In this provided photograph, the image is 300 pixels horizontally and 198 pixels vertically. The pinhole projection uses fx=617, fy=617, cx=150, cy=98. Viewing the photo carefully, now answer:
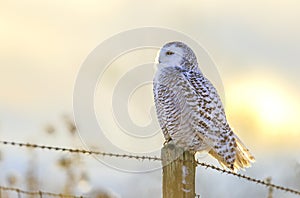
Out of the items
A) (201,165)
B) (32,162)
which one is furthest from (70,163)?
(201,165)

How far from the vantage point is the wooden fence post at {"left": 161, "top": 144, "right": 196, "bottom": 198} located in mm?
3793

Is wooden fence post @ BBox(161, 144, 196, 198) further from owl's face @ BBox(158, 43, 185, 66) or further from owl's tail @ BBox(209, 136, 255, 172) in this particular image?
owl's face @ BBox(158, 43, 185, 66)

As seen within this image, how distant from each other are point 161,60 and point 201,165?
2.88 m

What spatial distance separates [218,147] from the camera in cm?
609

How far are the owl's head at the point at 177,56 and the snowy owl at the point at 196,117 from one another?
16cm

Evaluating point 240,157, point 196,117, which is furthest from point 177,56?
point 240,157

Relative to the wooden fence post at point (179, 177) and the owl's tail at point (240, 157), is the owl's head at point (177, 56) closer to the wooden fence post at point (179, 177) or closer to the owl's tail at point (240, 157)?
the owl's tail at point (240, 157)

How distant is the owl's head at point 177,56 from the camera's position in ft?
22.2

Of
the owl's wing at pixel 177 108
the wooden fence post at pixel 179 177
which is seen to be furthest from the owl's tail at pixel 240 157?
the wooden fence post at pixel 179 177

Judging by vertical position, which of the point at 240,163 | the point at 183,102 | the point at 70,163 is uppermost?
the point at 183,102

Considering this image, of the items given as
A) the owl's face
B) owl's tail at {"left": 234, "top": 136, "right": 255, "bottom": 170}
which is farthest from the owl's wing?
owl's tail at {"left": 234, "top": 136, "right": 255, "bottom": 170}

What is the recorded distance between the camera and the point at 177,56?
678cm

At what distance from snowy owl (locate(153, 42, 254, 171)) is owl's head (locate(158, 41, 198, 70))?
0.54 ft

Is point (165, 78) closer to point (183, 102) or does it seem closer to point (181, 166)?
point (183, 102)
